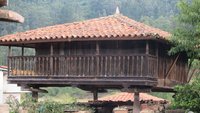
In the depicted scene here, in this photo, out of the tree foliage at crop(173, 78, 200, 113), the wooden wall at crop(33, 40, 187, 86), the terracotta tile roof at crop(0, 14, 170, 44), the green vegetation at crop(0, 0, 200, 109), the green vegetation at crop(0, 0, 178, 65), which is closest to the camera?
the terracotta tile roof at crop(0, 14, 170, 44)

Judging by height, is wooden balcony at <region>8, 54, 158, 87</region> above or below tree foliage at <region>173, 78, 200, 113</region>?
above

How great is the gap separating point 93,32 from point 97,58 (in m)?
0.76

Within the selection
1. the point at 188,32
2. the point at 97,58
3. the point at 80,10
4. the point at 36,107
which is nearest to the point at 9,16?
the point at 97,58

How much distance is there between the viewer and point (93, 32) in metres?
15.0

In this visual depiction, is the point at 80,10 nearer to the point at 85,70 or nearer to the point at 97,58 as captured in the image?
the point at 85,70

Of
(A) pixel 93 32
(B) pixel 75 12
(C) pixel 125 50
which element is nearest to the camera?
(A) pixel 93 32

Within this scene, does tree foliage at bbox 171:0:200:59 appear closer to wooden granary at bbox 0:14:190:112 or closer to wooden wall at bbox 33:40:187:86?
wooden granary at bbox 0:14:190:112

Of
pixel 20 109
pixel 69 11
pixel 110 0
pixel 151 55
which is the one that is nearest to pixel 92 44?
pixel 151 55

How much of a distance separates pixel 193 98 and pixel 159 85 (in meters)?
1.07

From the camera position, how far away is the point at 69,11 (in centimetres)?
6562

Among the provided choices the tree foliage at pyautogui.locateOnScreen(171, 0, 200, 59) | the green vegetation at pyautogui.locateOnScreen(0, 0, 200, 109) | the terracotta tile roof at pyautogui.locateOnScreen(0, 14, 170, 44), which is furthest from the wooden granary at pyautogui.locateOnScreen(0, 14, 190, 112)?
the green vegetation at pyautogui.locateOnScreen(0, 0, 200, 109)

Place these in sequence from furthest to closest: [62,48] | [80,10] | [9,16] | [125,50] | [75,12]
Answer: [80,10] < [75,12] < [62,48] < [125,50] < [9,16]

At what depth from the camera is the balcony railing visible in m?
14.5

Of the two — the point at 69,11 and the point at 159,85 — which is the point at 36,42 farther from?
the point at 69,11
